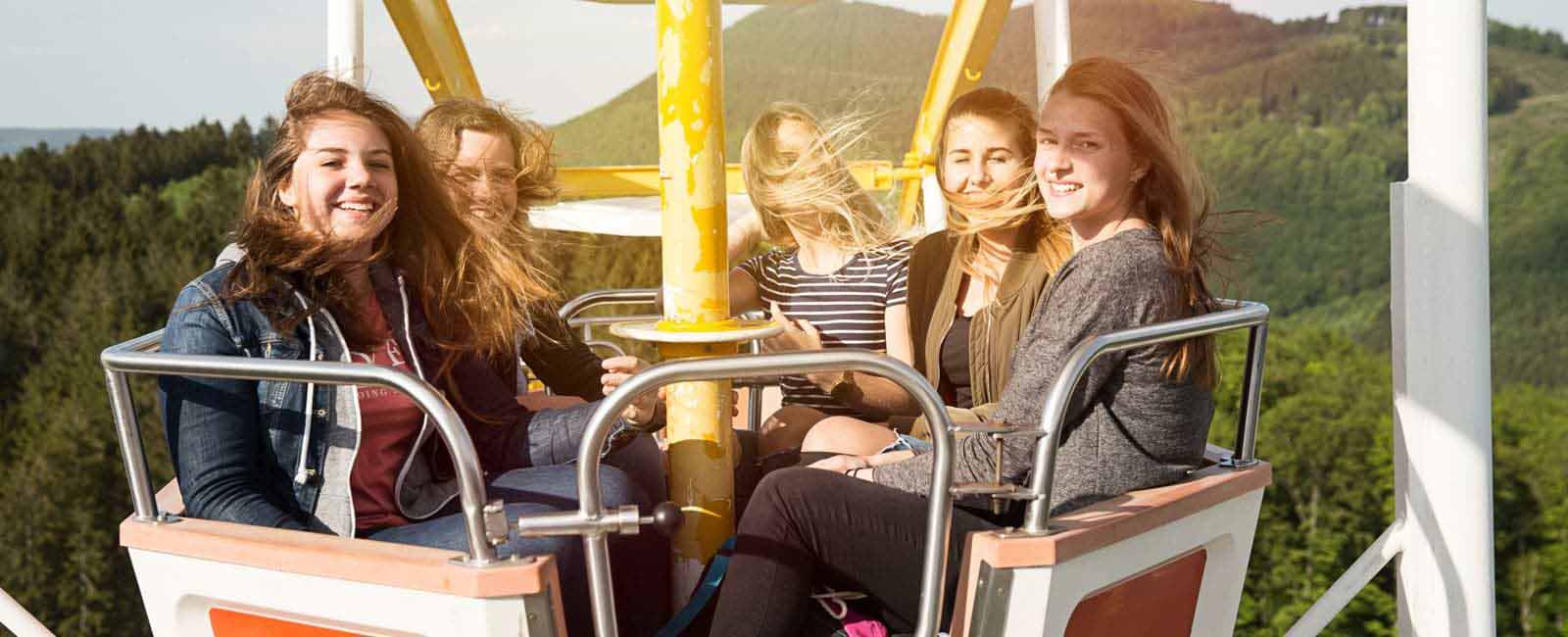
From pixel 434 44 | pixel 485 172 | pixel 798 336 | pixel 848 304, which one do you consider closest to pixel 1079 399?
pixel 798 336

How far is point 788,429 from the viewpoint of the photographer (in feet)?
10.0

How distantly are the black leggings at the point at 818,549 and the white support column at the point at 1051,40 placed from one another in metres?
2.29

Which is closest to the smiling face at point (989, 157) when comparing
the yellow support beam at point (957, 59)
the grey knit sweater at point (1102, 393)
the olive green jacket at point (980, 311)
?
the olive green jacket at point (980, 311)

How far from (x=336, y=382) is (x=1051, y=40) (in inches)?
A: 113

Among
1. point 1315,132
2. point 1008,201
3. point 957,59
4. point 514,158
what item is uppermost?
point 1315,132

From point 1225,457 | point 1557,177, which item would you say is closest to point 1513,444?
point 1557,177

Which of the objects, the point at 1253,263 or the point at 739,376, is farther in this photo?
the point at 1253,263

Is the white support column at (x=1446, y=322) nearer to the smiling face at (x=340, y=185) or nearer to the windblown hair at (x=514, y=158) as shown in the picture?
the windblown hair at (x=514, y=158)

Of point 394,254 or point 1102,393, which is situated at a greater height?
point 394,254

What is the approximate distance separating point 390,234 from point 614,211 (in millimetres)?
2271

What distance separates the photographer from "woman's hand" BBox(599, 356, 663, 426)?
246 cm

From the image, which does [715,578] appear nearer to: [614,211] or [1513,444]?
[614,211]

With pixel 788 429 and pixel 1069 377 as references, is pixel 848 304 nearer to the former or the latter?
pixel 788 429

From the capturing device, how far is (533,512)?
92.5 inches
